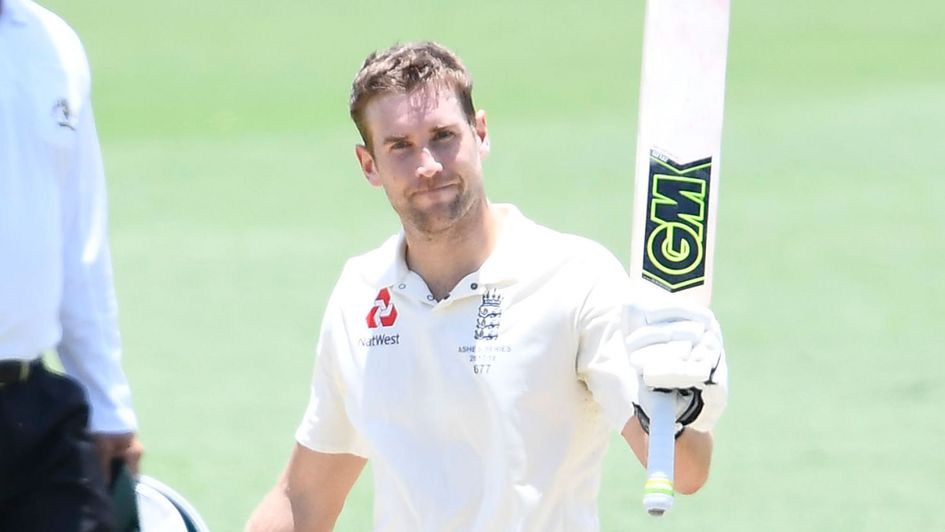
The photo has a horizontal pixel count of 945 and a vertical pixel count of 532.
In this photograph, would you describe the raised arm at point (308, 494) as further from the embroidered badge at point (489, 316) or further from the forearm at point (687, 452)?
the forearm at point (687, 452)

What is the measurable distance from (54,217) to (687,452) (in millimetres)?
1244

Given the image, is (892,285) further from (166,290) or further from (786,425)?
(166,290)

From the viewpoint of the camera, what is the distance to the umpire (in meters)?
2.93

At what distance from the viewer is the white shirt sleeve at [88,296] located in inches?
121

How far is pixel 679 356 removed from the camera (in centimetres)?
329

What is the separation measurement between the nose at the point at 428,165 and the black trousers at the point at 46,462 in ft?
3.12

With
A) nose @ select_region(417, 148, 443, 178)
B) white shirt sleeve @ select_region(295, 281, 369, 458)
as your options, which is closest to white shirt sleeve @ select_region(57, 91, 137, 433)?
nose @ select_region(417, 148, 443, 178)

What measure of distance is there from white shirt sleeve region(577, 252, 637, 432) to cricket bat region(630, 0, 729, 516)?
10 cm

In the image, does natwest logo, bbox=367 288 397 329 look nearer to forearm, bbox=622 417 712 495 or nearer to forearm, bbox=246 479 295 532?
forearm, bbox=246 479 295 532

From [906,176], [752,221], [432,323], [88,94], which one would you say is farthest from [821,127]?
[88,94]

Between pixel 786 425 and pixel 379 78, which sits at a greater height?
pixel 379 78

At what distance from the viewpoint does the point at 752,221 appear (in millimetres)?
8055

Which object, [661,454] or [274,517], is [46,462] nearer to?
[661,454]

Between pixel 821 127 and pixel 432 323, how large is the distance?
19.6 feet
